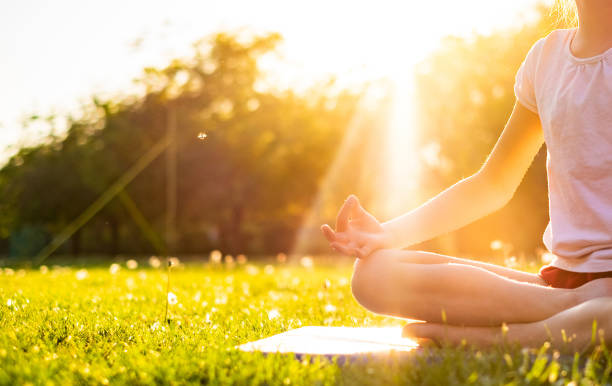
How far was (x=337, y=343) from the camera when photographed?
302 centimetres

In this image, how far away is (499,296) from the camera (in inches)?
109

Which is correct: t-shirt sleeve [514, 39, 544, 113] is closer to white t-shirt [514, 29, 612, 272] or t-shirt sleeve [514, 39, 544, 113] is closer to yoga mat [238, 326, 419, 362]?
white t-shirt [514, 29, 612, 272]

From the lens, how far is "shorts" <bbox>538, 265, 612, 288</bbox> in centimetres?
278

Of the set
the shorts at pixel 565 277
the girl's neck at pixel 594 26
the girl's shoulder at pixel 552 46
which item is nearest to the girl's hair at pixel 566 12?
the girl's shoulder at pixel 552 46

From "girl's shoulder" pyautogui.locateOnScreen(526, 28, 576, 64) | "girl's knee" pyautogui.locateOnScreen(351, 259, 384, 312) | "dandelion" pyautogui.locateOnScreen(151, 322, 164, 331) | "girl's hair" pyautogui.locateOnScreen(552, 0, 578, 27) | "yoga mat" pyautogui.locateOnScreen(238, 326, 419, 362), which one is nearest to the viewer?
"yoga mat" pyautogui.locateOnScreen(238, 326, 419, 362)

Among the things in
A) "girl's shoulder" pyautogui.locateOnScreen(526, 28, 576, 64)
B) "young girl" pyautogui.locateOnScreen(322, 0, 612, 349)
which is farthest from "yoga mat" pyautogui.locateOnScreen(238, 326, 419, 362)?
"girl's shoulder" pyautogui.locateOnScreen(526, 28, 576, 64)

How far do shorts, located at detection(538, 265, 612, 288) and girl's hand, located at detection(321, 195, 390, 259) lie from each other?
0.73 metres

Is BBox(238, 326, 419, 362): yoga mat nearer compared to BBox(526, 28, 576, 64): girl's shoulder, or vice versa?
BBox(238, 326, 419, 362): yoga mat

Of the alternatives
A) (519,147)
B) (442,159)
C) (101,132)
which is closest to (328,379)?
(519,147)

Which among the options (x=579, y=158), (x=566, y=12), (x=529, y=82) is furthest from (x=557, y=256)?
(x=566, y=12)

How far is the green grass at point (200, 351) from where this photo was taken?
2438mm

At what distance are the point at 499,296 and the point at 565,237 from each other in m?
0.38

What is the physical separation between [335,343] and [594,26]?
175 cm

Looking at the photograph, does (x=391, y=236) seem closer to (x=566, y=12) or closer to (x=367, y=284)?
(x=367, y=284)
